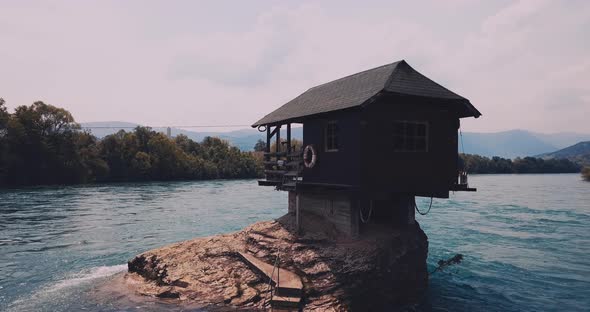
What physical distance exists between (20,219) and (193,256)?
84.8 feet

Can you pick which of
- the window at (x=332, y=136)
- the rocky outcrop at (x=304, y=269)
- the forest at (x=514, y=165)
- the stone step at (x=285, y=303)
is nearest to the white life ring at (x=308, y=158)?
the window at (x=332, y=136)

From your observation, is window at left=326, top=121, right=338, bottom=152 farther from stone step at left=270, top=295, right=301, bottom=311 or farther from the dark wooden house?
stone step at left=270, top=295, right=301, bottom=311

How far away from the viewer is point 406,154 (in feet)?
48.8

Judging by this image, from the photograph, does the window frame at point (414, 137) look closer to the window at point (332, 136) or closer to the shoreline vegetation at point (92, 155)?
the window at point (332, 136)

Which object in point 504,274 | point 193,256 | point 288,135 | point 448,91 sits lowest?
point 504,274

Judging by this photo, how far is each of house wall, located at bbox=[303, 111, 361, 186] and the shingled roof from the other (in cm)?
61

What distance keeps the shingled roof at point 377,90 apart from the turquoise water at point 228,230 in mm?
8168

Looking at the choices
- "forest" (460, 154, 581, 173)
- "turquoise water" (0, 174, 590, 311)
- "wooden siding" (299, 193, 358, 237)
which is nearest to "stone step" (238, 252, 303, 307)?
"wooden siding" (299, 193, 358, 237)

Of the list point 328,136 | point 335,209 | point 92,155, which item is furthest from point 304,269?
point 92,155

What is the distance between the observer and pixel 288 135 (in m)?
20.0

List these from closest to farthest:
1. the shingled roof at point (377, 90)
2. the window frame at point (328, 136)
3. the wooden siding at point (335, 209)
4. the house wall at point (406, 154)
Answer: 1. the house wall at point (406, 154)
2. the shingled roof at point (377, 90)
3. the wooden siding at point (335, 209)
4. the window frame at point (328, 136)

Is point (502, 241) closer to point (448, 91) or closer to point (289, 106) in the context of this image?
point (448, 91)

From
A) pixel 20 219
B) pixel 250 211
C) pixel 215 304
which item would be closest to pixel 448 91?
pixel 215 304

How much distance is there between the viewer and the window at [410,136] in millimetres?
14820
